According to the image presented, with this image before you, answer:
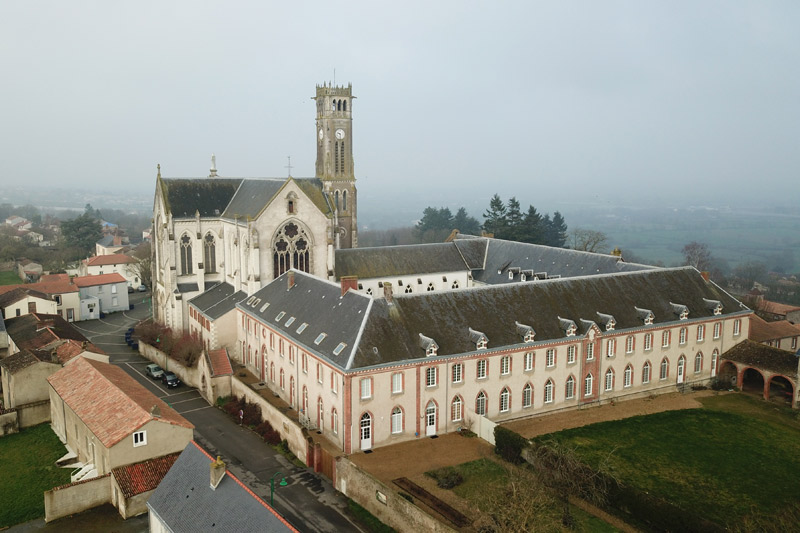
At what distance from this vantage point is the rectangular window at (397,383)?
4053 cm

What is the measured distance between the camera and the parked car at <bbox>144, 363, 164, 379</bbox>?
5561 cm

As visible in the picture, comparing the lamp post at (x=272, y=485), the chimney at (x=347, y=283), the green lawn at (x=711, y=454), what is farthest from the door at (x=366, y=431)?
the green lawn at (x=711, y=454)

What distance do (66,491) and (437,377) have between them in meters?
21.7

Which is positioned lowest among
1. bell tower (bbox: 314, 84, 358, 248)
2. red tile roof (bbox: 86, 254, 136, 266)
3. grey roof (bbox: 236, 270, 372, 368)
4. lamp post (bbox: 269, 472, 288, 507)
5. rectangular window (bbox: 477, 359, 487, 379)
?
lamp post (bbox: 269, 472, 288, 507)

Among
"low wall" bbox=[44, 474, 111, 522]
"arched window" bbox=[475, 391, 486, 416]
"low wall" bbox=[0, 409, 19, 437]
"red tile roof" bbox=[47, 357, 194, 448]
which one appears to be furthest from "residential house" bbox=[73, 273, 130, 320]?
"arched window" bbox=[475, 391, 486, 416]

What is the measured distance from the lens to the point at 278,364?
4959 centimetres

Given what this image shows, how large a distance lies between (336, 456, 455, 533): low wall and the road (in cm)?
94

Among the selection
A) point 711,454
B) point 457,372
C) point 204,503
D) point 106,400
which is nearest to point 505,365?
point 457,372

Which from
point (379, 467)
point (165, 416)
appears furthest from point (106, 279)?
point (379, 467)

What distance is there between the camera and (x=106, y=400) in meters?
38.6

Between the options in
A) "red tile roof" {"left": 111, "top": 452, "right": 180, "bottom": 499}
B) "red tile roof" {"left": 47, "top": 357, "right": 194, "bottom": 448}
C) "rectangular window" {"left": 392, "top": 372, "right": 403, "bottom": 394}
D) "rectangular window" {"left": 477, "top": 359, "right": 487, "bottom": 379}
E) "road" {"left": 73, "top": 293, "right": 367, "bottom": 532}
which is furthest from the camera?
"rectangular window" {"left": 477, "top": 359, "right": 487, "bottom": 379}

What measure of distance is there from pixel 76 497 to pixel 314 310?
63.8 ft

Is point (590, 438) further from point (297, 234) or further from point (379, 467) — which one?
point (297, 234)

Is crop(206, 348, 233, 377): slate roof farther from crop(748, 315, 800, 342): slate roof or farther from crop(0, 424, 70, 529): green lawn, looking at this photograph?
crop(748, 315, 800, 342): slate roof
